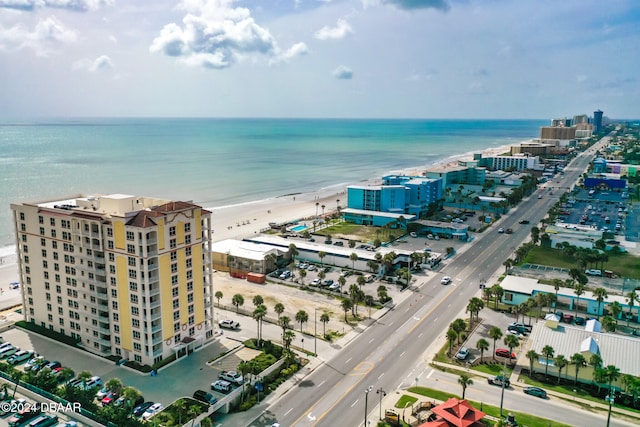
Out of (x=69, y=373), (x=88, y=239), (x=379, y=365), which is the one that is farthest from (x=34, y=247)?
(x=379, y=365)

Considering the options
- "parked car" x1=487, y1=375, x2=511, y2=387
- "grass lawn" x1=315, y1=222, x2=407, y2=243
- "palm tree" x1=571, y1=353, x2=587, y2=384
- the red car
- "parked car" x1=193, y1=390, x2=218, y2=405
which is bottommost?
"parked car" x1=487, y1=375, x2=511, y2=387

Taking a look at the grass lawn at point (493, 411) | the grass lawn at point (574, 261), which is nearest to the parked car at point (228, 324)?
the grass lawn at point (493, 411)

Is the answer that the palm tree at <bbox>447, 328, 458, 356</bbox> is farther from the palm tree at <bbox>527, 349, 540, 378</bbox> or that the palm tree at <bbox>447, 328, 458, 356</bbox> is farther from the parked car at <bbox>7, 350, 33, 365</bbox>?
the parked car at <bbox>7, 350, 33, 365</bbox>

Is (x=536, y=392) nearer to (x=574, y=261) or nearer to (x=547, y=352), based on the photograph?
(x=547, y=352)

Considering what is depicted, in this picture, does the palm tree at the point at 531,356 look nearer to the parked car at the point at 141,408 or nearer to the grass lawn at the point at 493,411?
the grass lawn at the point at 493,411

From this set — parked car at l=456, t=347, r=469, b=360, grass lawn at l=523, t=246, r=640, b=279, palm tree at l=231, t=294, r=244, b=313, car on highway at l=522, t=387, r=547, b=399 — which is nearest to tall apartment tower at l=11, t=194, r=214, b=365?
palm tree at l=231, t=294, r=244, b=313

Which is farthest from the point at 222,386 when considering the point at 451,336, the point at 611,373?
the point at 611,373
